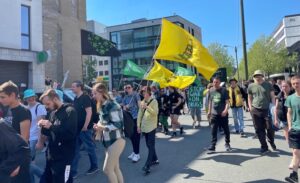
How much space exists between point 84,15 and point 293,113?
101ft

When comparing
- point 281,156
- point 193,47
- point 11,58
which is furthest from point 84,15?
point 281,156

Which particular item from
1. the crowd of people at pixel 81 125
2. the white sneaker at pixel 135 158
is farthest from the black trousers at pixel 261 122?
the white sneaker at pixel 135 158

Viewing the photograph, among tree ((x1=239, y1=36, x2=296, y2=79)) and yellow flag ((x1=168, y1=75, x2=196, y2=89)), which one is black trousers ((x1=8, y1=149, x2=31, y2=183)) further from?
tree ((x1=239, y1=36, x2=296, y2=79))

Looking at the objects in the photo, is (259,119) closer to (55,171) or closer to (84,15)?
(55,171)

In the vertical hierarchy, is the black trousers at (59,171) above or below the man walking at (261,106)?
below

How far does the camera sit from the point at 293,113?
5.61 meters

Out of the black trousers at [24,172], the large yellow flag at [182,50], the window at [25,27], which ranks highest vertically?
the window at [25,27]

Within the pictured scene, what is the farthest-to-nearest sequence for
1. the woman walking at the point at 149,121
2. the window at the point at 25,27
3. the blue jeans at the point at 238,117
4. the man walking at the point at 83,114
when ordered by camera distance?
1. the window at the point at 25,27
2. the blue jeans at the point at 238,117
3. the woman walking at the point at 149,121
4. the man walking at the point at 83,114

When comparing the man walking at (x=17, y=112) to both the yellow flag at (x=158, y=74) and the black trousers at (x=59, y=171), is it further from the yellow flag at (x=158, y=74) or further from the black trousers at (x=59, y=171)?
the yellow flag at (x=158, y=74)

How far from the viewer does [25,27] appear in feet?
62.8

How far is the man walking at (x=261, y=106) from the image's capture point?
25.0 ft

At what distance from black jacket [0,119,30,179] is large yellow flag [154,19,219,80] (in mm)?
5017

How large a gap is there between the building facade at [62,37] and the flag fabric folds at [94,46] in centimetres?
1396

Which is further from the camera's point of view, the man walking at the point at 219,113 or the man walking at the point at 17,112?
the man walking at the point at 219,113
